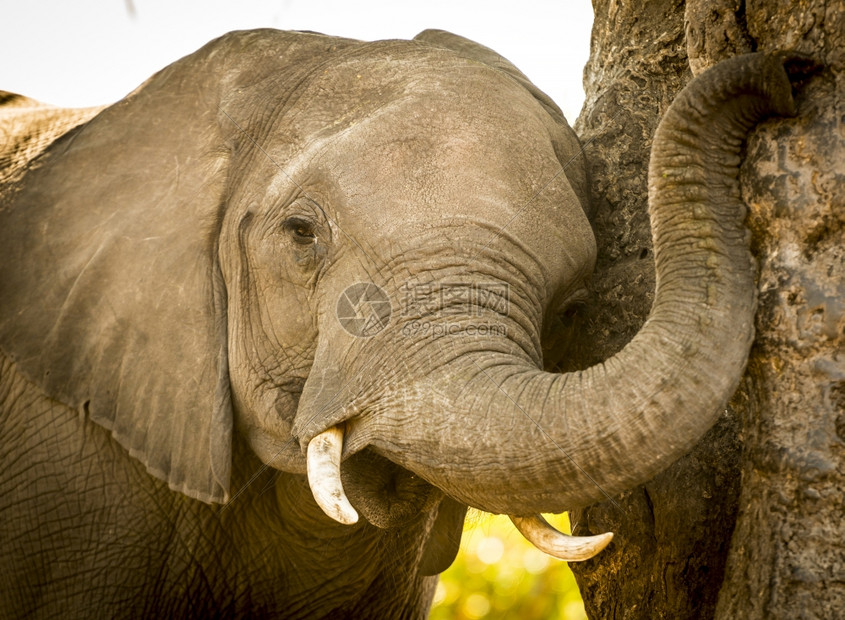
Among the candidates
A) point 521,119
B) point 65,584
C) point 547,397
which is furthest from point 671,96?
point 65,584

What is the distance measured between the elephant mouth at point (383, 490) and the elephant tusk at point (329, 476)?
95mm

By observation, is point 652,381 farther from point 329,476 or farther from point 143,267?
point 143,267

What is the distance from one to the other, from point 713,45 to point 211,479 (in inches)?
66.1

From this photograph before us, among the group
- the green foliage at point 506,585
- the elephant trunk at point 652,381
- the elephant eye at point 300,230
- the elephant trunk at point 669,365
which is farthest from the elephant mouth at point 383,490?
the green foliage at point 506,585

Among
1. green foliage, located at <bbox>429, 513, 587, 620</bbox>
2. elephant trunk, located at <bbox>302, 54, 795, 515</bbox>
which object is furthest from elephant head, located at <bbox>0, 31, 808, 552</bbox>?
green foliage, located at <bbox>429, 513, 587, 620</bbox>

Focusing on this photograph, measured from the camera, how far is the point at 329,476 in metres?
2.19

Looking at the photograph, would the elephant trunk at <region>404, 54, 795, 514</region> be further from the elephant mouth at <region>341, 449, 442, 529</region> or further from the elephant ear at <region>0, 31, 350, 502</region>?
the elephant ear at <region>0, 31, 350, 502</region>

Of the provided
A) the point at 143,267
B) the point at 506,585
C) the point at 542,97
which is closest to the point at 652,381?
the point at 542,97

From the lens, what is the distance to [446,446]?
209cm

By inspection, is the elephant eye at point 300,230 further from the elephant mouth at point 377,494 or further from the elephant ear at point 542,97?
the elephant ear at point 542,97

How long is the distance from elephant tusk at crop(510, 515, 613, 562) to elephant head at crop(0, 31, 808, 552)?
30 millimetres

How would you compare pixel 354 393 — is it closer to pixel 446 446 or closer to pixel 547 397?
pixel 446 446

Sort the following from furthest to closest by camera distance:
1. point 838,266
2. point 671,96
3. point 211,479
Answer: point 671,96 → point 211,479 → point 838,266

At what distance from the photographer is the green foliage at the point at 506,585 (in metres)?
5.45
